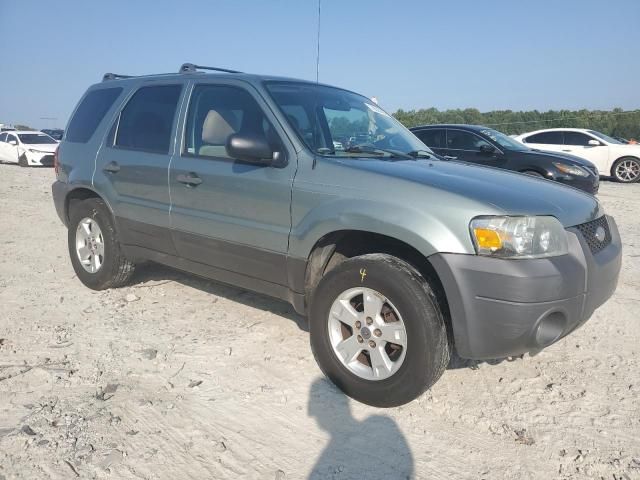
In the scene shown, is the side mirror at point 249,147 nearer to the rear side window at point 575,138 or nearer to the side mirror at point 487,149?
the side mirror at point 487,149

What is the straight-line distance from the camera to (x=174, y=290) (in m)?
4.74

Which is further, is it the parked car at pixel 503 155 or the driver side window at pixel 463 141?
the driver side window at pixel 463 141

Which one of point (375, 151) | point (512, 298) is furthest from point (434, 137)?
point (512, 298)

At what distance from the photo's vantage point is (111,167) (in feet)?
14.0

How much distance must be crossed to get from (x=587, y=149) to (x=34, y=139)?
19.3m

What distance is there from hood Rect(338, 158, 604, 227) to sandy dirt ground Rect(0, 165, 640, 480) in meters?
1.06

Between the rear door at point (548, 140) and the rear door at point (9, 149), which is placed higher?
the rear door at point (548, 140)

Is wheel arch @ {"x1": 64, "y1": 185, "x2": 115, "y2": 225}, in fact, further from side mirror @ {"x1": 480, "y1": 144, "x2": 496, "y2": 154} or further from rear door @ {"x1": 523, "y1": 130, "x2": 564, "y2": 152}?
rear door @ {"x1": 523, "y1": 130, "x2": 564, "y2": 152}

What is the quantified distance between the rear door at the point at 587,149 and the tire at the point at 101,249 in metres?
13.0

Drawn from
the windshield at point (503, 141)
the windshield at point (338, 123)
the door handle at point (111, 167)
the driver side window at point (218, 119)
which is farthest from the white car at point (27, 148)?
the windshield at point (338, 123)

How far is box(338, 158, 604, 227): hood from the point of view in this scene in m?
2.58

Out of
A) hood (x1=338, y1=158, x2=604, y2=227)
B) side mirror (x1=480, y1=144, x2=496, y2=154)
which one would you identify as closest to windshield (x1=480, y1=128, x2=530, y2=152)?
side mirror (x1=480, y1=144, x2=496, y2=154)

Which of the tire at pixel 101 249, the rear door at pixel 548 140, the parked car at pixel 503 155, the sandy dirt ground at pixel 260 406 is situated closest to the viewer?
the sandy dirt ground at pixel 260 406

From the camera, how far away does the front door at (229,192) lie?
323 centimetres
